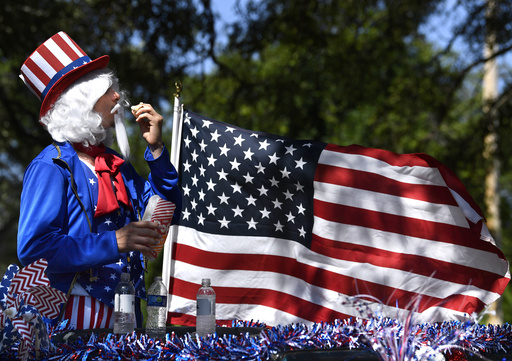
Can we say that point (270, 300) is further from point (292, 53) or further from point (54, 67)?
point (292, 53)

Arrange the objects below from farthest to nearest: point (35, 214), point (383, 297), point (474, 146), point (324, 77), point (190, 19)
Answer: point (324, 77) < point (474, 146) < point (190, 19) < point (383, 297) < point (35, 214)

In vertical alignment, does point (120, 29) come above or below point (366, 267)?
above

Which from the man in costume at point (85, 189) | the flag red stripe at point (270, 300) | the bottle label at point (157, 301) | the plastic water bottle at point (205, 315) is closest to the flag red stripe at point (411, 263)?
the flag red stripe at point (270, 300)

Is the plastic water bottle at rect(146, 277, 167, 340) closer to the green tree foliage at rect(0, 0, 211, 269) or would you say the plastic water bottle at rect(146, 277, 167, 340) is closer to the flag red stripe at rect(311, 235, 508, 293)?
the flag red stripe at rect(311, 235, 508, 293)

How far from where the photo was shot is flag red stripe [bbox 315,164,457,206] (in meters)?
3.98

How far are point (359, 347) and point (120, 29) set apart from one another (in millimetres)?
9462

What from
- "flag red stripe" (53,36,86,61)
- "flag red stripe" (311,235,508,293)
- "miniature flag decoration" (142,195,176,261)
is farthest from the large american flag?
"flag red stripe" (53,36,86,61)

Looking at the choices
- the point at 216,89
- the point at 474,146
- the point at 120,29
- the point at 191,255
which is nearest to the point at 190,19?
the point at 120,29

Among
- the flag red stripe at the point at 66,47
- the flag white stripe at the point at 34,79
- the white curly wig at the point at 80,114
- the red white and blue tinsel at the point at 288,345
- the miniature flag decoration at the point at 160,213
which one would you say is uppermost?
the flag red stripe at the point at 66,47

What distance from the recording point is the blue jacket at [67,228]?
2.51 meters

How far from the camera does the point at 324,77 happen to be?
1588cm

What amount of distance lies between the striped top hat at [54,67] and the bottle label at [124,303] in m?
0.90

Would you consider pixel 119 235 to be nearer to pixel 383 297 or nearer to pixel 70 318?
pixel 70 318

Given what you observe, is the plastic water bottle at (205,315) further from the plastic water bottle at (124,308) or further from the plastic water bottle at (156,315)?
the plastic water bottle at (124,308)
